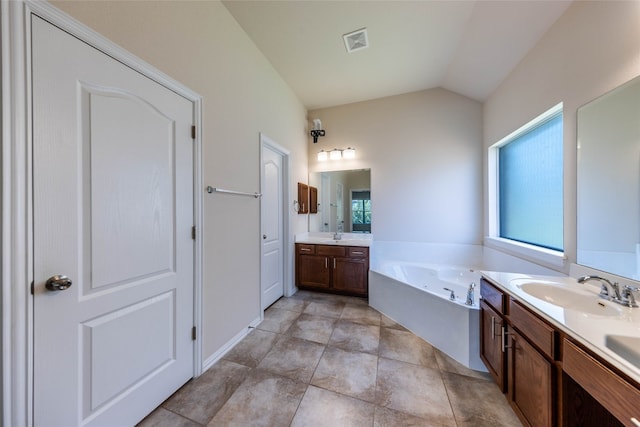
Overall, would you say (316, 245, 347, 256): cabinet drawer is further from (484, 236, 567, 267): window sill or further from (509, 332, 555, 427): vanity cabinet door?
(509, 332, 555, 427): vanity cabinet door

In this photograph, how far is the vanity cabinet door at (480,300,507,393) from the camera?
4.51ft

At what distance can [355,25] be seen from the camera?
2.03 m

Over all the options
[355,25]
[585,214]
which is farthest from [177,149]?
[585,214]

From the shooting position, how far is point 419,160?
3195mm

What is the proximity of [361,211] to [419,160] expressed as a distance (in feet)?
3.57

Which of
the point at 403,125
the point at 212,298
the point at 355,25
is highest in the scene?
the point at 355,25

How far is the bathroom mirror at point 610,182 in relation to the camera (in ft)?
3.78

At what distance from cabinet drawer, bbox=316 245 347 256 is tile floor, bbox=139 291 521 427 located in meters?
1.04

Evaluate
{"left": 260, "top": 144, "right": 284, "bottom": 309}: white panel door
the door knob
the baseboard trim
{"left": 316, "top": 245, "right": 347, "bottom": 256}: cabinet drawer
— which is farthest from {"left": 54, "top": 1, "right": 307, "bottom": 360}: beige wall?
{"left": 316, "top": 245, "right": 347, "bottom": 256}: cabinet drawer

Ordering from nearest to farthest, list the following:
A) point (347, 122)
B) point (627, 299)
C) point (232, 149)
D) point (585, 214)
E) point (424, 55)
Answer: point (627, 299)
point (585, 214)
point (232, 149)
point (424, 55)
point (347, 122)

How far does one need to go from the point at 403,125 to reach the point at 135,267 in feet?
11.0

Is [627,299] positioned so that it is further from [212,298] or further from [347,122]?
[347,122]

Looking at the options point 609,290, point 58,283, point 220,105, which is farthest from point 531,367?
point 220,105

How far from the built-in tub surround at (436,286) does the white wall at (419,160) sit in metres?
0.20
